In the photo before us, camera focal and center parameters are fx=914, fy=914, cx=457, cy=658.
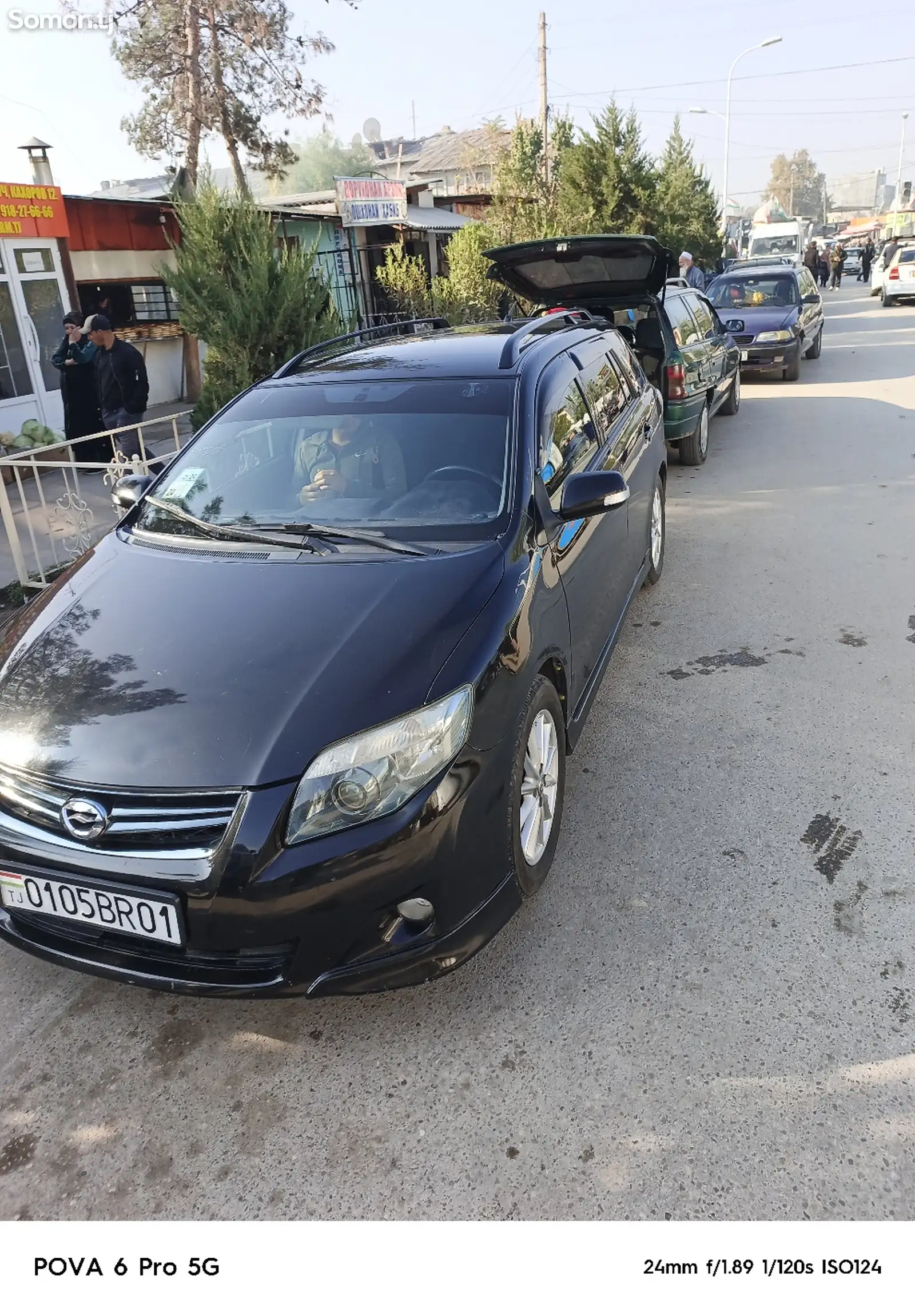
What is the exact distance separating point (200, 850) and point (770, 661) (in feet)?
11.5

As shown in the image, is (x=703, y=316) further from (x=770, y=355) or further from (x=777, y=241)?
(x=777, y=241)

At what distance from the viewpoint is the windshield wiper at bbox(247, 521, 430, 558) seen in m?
3.00

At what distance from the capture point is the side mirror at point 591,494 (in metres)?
3.26

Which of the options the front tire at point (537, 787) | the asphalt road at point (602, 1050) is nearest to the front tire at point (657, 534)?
the asphalt road at point (602, 1050)

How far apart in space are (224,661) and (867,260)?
4536cm

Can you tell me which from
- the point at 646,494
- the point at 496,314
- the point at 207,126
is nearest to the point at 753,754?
the point at 646,494

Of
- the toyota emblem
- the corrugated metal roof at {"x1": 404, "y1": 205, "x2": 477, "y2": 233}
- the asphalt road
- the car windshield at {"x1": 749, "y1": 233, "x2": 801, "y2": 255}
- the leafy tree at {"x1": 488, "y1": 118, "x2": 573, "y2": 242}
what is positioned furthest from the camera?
the car windshield at {"x1": 749, "y1": 233, "x2": 801, "y2": 255}

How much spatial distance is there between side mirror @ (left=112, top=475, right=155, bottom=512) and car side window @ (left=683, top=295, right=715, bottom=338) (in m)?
7.24

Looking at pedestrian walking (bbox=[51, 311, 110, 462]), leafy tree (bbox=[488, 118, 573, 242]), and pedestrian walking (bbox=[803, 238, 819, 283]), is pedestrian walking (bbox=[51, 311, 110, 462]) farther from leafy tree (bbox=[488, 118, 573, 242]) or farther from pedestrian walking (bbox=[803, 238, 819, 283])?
pedestrian walking (bbox=[803, 238, 819, 283])

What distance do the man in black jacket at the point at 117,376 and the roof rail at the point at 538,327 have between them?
4.19 metres

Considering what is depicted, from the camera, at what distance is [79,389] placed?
865cm

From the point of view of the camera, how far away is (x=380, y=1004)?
Answer: 2732mm

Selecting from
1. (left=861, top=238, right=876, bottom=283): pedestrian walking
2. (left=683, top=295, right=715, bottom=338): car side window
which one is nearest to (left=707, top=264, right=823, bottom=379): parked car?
(left=683, top=295, right=715, bottom=338): car side window

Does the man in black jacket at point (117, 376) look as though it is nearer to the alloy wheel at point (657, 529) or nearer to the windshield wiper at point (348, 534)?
the alloy wheel at point (657, 529)
